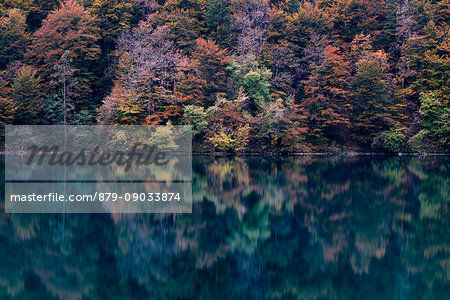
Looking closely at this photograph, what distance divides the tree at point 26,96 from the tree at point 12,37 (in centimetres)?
234

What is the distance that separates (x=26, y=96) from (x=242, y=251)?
27.7m

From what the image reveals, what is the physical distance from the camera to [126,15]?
116 ft

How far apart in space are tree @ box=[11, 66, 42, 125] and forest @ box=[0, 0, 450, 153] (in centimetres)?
7

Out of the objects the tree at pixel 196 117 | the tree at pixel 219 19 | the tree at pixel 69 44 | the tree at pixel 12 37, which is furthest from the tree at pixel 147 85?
the tree at pixel 12 37

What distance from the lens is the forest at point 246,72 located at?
30.0 m

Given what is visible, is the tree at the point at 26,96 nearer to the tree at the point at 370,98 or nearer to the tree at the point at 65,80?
the tree at the point at 65,80

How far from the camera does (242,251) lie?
8.00m

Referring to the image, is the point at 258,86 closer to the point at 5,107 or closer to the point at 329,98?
the point at 329,98

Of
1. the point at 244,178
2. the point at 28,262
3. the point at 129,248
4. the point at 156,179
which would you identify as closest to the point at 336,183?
the point at 244,178

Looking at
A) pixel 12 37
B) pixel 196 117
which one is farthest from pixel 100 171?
pixel 12 37

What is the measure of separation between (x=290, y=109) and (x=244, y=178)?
14.4 m

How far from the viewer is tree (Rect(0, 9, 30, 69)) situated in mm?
31812

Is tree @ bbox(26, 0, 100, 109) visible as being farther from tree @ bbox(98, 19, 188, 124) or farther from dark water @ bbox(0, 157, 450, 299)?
dark water @ bbox(0, 157, 450, 299)

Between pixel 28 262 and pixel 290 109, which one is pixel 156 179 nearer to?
pixel 28 262
